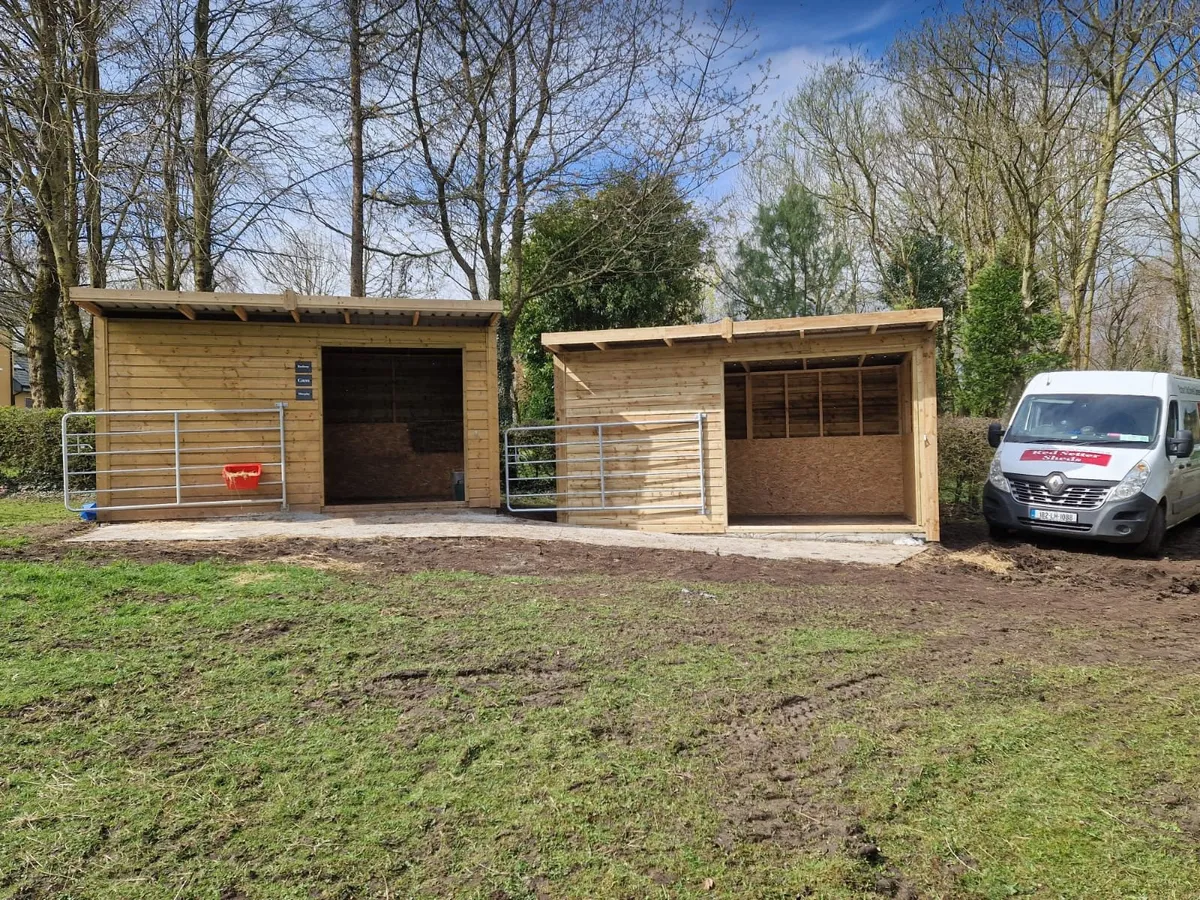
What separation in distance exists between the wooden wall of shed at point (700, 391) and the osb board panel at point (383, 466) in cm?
412

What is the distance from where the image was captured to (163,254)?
17.3m

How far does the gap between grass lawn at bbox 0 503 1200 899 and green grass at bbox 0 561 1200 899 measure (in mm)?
13

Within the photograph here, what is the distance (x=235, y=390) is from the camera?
34.3 ft

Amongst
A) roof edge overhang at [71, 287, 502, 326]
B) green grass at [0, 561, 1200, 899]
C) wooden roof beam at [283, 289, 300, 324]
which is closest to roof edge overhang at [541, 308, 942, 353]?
roof edge overhang at [71, 287, 502, 326]

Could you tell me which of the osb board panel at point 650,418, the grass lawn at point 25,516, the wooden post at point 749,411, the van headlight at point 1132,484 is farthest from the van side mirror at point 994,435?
the grass lawn at point 25,516

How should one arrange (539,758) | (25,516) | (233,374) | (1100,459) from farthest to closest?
(233,374), (25,516), (1100,459), (539,758)

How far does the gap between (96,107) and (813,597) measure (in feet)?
48.1

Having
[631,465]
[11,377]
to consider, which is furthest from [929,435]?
[11,377]

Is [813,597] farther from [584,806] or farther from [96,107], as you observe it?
[96,107]

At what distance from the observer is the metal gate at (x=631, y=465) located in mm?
10781

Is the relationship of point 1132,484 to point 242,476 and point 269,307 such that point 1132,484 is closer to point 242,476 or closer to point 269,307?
point 269,307

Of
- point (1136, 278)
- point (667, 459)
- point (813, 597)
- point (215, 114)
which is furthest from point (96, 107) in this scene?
point (1136, 278)

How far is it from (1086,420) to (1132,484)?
125 cm

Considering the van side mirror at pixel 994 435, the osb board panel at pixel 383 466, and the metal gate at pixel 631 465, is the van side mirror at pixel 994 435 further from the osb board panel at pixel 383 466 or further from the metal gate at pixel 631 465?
the osb board panel at pixel 383 466
